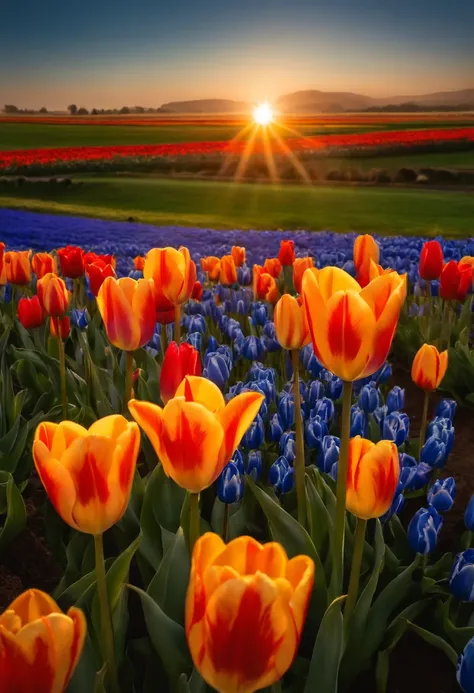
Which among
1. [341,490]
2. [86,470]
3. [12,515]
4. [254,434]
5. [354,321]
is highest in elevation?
[354,321]

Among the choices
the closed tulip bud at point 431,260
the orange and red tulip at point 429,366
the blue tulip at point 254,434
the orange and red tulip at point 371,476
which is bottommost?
the blue tulip at point 254,434

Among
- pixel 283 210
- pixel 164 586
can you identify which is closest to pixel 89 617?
pixel 164 586

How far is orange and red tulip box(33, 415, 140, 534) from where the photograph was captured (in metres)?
0.68

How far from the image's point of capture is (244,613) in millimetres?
542

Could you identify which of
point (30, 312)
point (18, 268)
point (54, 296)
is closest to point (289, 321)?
point (54, 296)

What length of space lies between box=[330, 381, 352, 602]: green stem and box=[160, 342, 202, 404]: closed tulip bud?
23cm

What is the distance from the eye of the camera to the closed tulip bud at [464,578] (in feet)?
3.28

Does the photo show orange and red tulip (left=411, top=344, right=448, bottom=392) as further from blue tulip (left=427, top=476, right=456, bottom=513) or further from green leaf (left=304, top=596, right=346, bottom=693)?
green leaf (left=304, top=596, right=346, bottom=693)

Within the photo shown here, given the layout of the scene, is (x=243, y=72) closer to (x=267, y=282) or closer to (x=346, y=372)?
(x=267, y=282)

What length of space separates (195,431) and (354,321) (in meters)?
0.21

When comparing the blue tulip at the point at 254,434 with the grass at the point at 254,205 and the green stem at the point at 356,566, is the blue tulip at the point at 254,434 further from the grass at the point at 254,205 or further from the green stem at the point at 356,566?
the grass at the point at 254,205

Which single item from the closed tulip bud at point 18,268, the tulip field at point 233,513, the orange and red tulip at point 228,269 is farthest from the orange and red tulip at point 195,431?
the orange and red tulip at point 228,269

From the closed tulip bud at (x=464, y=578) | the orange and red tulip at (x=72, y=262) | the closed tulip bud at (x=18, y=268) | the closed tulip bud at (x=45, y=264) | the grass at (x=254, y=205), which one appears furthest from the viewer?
the grass at (x=254, y=205)

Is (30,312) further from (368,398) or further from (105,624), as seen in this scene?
(105,624)
